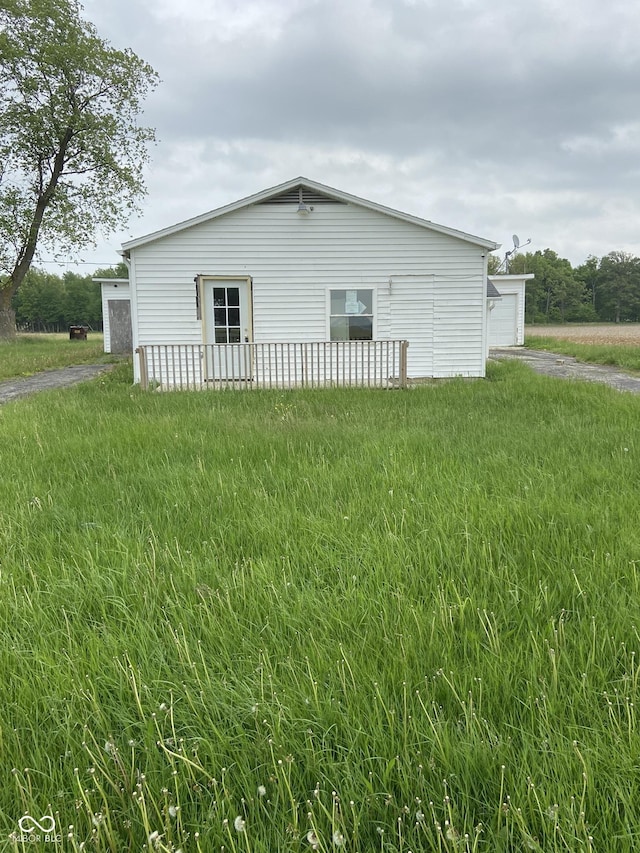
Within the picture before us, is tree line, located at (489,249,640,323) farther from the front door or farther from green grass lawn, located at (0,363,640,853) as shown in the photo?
green grass lawn, located at (0,363,640,853)

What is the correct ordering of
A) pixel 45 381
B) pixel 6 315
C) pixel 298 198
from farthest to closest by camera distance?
pixel 6 315
pixel 45 381
pixel 298 198

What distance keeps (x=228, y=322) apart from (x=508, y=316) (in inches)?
732

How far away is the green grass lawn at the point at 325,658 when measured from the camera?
132cm

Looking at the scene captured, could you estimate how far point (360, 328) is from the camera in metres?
12.3

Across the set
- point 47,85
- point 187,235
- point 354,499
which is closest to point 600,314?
point 47,85

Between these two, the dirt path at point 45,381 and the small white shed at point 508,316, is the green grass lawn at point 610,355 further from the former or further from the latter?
the dirt path at point 45,381

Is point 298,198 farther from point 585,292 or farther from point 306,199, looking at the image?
point 585,292

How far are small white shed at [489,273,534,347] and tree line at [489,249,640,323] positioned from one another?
157 feet

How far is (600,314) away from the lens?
243 ft

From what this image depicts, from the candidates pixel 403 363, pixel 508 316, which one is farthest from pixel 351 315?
pixel 508 316

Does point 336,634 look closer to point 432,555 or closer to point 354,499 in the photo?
point 432,555

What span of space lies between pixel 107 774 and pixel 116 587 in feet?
3.63

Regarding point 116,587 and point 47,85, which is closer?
point 116,587

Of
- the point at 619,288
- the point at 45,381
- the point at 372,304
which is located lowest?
the point at 45,381
